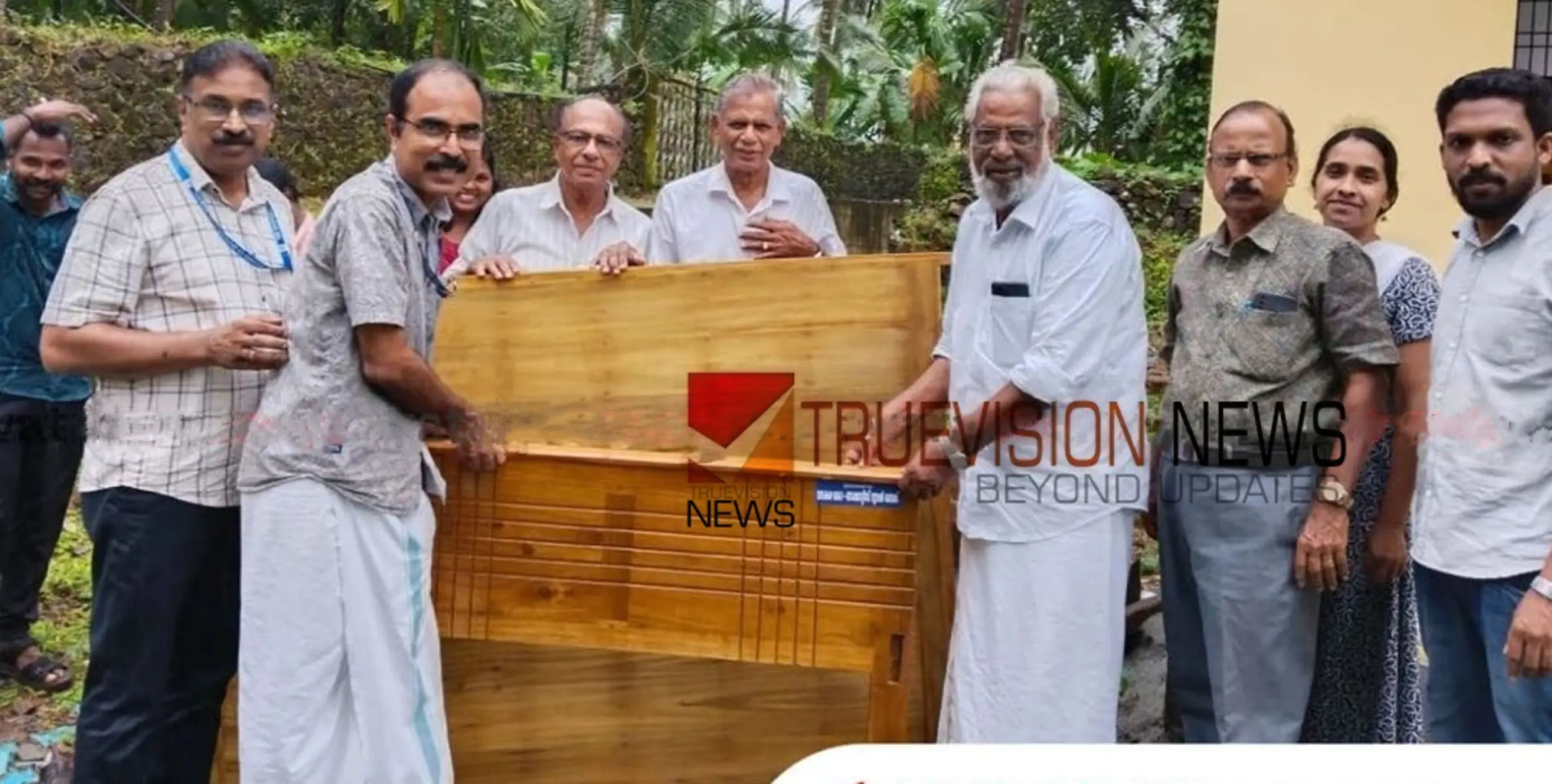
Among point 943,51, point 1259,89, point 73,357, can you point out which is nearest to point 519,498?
point 73,357

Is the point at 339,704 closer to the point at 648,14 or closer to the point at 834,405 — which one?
the point at 834,405

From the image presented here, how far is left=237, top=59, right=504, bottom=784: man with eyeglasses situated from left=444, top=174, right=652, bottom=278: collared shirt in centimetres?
127

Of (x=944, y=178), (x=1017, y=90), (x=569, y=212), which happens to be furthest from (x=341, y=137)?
(x=1017, y=90)

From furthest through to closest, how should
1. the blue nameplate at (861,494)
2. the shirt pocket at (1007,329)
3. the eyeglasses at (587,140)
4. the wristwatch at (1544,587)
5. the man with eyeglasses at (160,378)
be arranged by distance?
1. the eyeglasses at (587,140)
2. the shirt pocket at (1007,329)
3. the blue nameplate at (861,494)
4. the man with eyeglasses at (160,378)
5. the wristwatch at (1544,587)

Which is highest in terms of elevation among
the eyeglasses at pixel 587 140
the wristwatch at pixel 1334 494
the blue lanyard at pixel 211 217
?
the eyeglasses at pixel 587 140

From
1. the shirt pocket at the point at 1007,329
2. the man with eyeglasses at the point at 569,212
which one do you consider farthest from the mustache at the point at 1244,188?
the man with eyeglasses at the point at 569,212

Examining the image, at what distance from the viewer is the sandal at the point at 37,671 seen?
4.62 metres

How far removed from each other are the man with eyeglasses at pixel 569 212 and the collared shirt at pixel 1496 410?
2.36 m

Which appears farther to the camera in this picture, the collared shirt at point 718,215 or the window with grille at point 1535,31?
the window with grille at point 1535,31

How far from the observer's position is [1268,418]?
10.5ft

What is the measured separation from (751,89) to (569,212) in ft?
2.33

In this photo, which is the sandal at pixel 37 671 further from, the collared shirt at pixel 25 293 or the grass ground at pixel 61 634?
the collared shirt at pixel 25 293

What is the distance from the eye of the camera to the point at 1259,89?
9.39 meters

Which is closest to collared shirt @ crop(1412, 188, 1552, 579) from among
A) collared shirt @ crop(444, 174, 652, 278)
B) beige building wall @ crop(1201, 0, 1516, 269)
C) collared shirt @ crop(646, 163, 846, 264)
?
collared shirt @ crop(646, 163, 846, 264)
